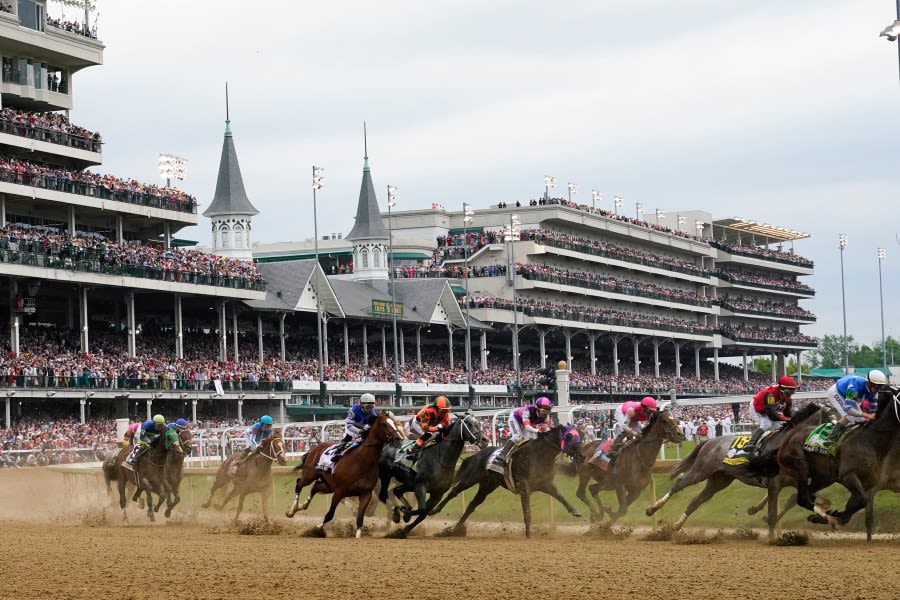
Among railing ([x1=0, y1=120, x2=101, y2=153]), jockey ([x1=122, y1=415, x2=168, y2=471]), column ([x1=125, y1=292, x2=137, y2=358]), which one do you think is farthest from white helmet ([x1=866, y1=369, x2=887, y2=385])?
railing ([x1=0, y1=120, x2=101, y2=153])

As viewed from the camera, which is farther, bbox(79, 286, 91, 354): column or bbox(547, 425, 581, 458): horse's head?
bbox(79, 286, 91, 354): column

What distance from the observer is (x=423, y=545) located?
61.3 ft

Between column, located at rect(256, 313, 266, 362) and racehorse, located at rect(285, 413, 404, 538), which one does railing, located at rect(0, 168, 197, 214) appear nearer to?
column, located at rect(256, 313, 266, 362)

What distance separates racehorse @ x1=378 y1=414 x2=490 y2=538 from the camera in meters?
20.0

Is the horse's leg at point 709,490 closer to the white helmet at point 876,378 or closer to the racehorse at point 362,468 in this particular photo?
the white helmet at point 876,378

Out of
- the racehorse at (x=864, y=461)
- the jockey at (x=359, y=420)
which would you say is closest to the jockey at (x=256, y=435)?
the jockey at (x=359, y=420)

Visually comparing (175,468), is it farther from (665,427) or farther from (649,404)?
(665,427)

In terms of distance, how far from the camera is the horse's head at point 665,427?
20.0 m

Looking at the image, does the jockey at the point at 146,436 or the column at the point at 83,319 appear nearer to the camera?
the jockey at the point at 146,436

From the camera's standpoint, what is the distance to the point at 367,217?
8162 cm

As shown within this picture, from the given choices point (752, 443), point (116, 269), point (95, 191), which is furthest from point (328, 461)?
point (95, 191)

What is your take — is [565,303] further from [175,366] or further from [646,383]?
[175,366]

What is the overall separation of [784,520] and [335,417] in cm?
3863

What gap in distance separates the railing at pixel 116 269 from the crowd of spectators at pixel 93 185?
300 centimetres
